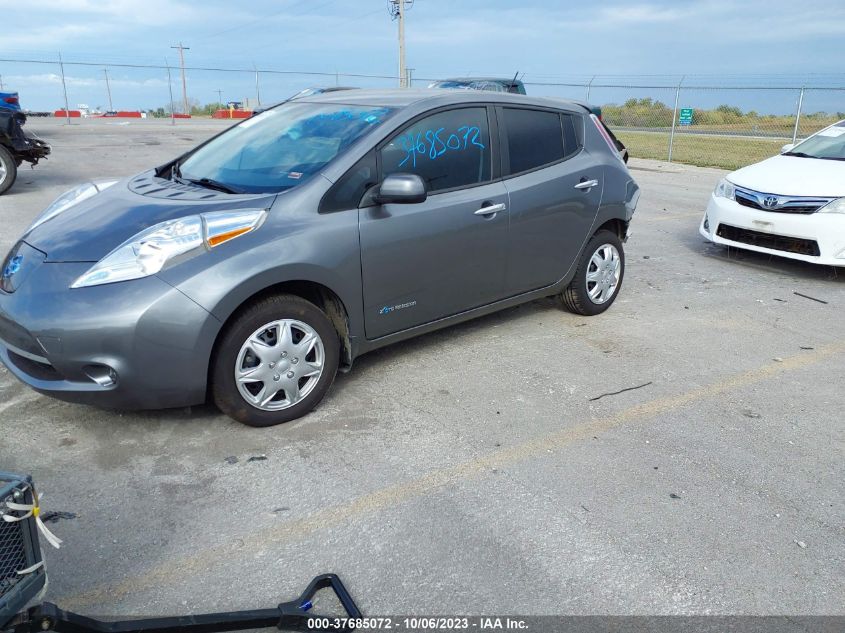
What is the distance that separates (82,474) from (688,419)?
124 inches

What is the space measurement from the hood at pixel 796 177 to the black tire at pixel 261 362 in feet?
17.3

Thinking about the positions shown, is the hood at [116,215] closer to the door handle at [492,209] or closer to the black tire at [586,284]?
the door handle at [492,209]

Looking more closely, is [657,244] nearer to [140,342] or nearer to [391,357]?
[391,357]

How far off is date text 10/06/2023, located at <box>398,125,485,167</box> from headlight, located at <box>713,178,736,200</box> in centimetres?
413

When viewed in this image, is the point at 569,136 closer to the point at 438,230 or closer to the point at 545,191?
the point at 545,191

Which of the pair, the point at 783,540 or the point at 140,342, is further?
the point at 140,342

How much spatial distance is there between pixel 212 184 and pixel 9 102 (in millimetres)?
8791

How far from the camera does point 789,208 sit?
7.11 metres

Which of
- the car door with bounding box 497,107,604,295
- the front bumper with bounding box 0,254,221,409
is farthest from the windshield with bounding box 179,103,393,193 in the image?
the car door with bounding box 497,107,604,295

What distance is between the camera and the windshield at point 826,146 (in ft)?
26.5

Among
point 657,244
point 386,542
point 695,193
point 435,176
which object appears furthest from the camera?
point 695,193

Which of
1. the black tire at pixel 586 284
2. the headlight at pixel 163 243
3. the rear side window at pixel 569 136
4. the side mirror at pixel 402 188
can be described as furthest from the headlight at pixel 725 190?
the headlight at pixel 163 243

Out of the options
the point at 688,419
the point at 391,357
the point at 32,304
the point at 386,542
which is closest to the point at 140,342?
the point at 32,304

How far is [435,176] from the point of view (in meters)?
4.48
